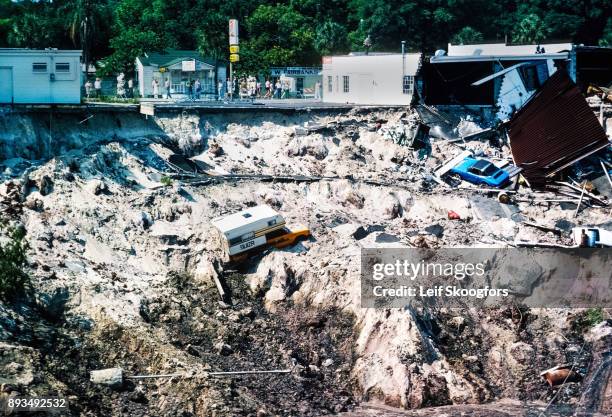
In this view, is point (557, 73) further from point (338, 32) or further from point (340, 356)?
point (338, 32)

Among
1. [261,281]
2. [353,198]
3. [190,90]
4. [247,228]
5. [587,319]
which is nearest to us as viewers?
[587,319]

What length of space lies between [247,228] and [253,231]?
0.22 meters

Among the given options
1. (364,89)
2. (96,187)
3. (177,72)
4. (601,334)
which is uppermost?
(177,72)

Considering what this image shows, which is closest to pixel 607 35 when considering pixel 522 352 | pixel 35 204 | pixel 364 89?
pixel 364 89

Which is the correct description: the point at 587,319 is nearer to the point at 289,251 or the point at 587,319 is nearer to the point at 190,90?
the point at 289,251

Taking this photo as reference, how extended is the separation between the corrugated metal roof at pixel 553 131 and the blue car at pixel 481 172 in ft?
3.91

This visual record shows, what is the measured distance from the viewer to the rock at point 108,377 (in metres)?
24.0

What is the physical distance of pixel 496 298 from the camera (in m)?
28.5

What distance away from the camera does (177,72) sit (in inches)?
2064

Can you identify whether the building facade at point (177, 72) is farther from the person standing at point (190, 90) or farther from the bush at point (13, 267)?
the bush at point (13, 267)

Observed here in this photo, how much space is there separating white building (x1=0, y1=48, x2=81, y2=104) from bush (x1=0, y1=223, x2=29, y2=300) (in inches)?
406

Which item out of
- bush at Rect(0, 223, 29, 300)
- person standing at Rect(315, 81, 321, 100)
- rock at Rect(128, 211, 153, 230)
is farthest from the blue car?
bush at Rect(0, 223, 29, 300)

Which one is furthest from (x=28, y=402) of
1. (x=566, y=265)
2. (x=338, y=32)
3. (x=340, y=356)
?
(x=338, y=32)

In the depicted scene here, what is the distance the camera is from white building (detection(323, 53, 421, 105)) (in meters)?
43.8
